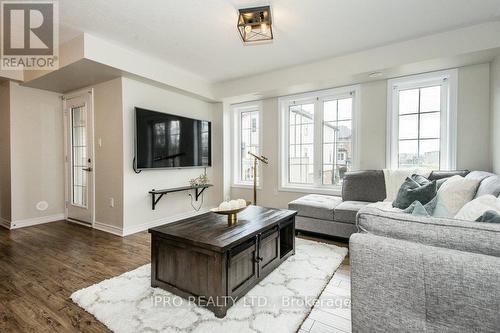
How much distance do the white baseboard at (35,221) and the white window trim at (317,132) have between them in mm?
4059

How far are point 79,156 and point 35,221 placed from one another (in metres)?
1.26

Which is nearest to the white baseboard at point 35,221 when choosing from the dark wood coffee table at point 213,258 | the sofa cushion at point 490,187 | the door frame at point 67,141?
the door frame at point 67,141

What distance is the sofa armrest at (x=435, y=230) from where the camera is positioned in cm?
96

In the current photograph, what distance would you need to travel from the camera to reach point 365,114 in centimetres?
383

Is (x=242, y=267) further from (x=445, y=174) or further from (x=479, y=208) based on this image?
(x=445, y=174)

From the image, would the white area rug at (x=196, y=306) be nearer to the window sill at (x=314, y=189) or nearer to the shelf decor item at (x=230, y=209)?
the shelf decor item at (x=230, y=209)

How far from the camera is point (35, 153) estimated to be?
404 cm

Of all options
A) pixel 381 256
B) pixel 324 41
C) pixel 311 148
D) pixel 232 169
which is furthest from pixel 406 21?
pixel 232 169

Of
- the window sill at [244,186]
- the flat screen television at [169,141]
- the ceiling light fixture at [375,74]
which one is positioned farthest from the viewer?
the window sill at [244,186]

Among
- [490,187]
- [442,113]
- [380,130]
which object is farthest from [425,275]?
[442,113]

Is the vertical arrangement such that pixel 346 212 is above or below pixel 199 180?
below

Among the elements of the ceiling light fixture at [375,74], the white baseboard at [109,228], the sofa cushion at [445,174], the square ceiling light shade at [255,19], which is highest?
the square ceiling light shade at [255,19]

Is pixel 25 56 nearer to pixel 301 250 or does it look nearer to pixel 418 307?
pixel 301 250

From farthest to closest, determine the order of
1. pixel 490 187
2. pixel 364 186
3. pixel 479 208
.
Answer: pixel 364 186 < pixel 490 187 < pixel 479 208
